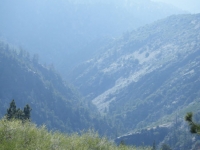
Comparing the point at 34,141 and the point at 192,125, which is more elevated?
the point at 34,141

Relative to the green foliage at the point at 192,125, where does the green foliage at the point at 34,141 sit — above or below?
above

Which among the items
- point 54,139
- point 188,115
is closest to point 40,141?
point 54,139

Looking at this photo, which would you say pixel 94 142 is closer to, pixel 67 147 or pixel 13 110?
pixel 67 147

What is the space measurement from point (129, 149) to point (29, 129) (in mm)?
19146

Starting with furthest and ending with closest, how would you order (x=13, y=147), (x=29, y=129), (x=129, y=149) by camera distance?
(x=129, y=149), (x=29, y=129), (x=13, y=147)

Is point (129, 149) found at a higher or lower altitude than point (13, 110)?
lower

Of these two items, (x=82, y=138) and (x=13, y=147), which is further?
(x=82, y=138)

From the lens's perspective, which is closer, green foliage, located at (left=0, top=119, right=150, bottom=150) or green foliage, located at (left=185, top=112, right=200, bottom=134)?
green foliage, located at (left=185, top=112, right=200, bottom=134)

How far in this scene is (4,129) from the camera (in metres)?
46.4

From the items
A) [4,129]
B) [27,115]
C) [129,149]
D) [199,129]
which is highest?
[27,115]

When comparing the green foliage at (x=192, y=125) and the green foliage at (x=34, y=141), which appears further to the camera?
the green foliage at (x=34, y=141)

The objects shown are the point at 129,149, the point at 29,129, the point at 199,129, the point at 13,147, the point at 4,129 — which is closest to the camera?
the point at 199,129

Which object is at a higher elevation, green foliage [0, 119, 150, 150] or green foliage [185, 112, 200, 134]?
green foliage [0, 119, 150, 150]

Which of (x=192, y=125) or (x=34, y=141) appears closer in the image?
(x=192, y=125)
